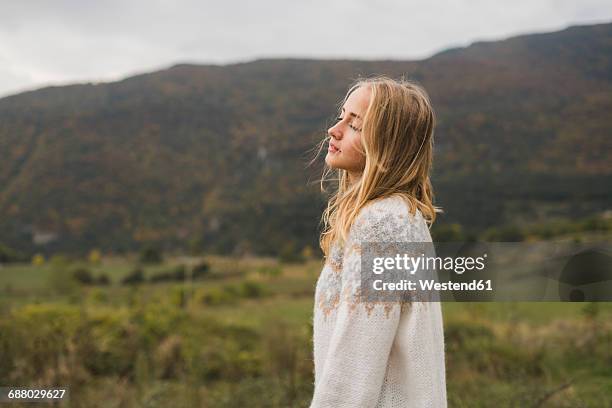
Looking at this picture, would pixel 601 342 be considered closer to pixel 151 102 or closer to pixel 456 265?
pixel 456 265

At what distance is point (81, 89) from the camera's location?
16281 mm

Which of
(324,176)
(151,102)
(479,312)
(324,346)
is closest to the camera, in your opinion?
(324,346)

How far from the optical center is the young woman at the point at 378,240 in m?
1.15

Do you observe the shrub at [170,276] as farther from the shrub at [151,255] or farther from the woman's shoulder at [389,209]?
the woman's shoulder at [389,209]

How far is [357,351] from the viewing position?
114 centimetres

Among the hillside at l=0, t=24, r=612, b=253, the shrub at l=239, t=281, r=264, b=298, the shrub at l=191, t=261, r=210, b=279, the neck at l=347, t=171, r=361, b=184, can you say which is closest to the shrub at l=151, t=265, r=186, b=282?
the shrub at l=191, t=261, r=210, b=279

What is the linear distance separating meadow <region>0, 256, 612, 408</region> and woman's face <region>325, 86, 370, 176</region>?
193cm

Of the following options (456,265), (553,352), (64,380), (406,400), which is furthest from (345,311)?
(553,352)

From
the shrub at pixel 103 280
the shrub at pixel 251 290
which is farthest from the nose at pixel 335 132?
the shrub at pixel 103 280

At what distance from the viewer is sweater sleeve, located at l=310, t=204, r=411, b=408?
3.74 ft

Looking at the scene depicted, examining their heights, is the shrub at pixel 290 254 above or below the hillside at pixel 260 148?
below

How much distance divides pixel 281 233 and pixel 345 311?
12630 mm

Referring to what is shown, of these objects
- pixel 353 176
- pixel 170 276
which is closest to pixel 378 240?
pixel 353 176

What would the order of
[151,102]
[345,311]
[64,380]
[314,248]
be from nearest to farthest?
[345,311], [64,380], [314,248], [151,102]
